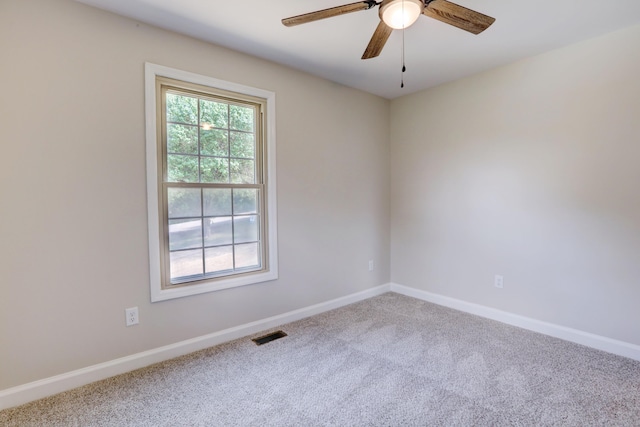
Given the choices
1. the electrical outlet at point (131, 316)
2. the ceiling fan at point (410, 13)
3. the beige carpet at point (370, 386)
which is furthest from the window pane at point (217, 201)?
the ceiling fan at point (410, 13)

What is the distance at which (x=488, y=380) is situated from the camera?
2078 mm

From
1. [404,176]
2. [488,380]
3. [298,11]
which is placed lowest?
[488,380]

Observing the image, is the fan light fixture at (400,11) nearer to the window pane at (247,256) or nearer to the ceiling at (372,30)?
the ceiling at (372,30)

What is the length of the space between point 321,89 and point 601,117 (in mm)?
2417

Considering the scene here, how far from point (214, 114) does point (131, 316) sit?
1687 millimetres

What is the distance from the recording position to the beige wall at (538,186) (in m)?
2.39

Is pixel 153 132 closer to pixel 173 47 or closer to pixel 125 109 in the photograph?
pixel 125 109

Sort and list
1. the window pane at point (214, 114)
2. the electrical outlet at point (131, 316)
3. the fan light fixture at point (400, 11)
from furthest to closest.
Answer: the window pane at point (214, 114) → the electrical outlet at point (131, 316) → the fan light fixture at point (400, 11)

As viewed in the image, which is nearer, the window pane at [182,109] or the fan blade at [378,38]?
the fan blade at [378,38]

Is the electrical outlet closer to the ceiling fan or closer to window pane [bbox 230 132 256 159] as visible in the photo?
window pane [bbox 230 132 256 159]

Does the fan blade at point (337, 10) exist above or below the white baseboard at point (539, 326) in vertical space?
above

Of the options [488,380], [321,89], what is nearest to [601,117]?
[488,380]

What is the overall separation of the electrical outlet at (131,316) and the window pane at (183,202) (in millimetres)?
720

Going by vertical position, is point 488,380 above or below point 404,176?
below
